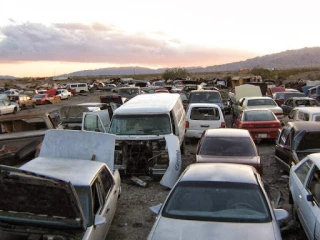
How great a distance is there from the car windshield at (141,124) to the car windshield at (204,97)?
29.3 feet

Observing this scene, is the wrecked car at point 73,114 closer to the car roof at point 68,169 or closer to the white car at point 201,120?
the white car at point 201,120

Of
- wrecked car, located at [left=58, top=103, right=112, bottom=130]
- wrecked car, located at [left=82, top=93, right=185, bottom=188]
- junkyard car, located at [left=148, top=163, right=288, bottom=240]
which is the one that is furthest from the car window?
wrecked car, located at [left=58, top=103, right=112, bottom=130]

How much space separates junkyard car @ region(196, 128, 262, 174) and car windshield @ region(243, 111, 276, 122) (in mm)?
5293

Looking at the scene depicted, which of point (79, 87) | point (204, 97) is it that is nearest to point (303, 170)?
point (204, 97)

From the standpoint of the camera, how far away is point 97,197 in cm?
594

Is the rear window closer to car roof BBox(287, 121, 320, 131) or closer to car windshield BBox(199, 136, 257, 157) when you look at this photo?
car roof BBox(287, 121, 320, 131)

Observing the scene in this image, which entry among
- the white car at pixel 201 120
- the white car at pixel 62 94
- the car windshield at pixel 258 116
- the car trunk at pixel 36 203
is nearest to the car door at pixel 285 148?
the white car at pixel 201 120

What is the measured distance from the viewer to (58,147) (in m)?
7.68

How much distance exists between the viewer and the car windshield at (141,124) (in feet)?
34.6

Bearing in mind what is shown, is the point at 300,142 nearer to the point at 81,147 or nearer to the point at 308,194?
the point at 308,194

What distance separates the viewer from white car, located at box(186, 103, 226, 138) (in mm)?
14273

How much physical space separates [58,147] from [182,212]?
11.4 feet

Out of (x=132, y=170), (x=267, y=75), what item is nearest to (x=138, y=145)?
(x=132, y=170)

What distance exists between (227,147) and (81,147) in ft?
10.9
